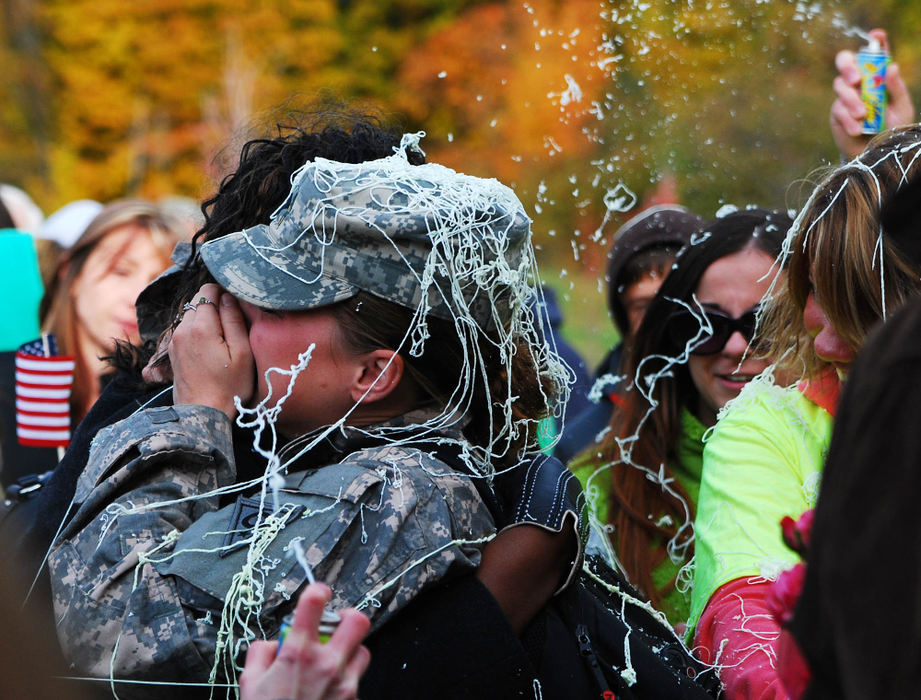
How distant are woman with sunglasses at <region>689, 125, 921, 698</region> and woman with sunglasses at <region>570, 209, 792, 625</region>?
0.67 meters

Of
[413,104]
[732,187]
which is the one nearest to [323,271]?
[732,187]

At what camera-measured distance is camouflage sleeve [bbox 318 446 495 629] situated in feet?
6.16

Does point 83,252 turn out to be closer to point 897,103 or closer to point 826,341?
point 826,341

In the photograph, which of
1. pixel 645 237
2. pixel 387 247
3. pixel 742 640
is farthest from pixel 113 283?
pixel 742 640

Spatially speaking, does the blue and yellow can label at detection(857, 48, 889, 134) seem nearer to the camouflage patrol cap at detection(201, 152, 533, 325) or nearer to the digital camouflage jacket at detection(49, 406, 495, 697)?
the camouflage patrol cap at detection(201, 152, 533, 325)

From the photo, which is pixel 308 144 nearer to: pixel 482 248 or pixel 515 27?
pixel 482 248

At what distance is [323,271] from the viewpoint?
212 centimetres

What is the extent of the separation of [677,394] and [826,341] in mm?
1179

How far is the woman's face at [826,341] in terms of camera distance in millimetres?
2438

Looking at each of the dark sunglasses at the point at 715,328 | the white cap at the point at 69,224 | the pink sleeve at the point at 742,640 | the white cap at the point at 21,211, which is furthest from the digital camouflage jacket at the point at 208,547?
the white cap at the point at 21,211

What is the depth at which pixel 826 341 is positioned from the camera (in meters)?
2.47

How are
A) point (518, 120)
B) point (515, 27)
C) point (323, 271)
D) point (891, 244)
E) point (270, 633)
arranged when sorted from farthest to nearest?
point (515, 27)
point (518, 120)
point (891, 244)
point (323, 271)
point (270, 633)

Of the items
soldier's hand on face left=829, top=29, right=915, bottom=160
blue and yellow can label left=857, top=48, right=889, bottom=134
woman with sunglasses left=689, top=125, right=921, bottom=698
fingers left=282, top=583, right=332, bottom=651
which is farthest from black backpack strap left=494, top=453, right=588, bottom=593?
blue and yellow can label left=857, top=48, right=889, bottom=134

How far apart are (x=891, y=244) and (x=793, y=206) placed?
59.4 inches
